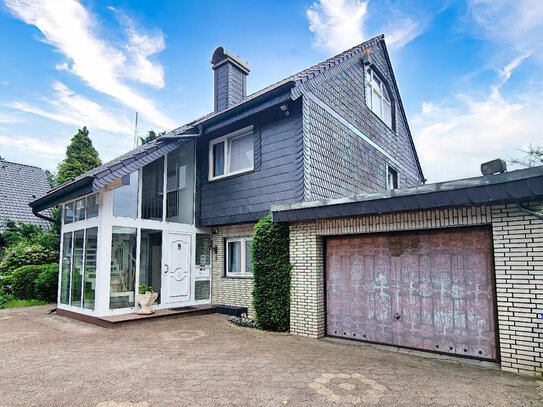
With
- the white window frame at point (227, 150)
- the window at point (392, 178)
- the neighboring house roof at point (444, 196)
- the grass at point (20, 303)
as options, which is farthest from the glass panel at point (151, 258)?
the window at point (392, 178)

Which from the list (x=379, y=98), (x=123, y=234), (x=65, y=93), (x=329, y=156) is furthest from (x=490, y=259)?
(x=65, y=93)

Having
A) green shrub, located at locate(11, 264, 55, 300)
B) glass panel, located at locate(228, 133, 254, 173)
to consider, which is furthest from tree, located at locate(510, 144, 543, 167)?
green shrub, located at locate(11, 264, 55, 300)

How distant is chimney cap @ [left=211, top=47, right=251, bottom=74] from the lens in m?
10.9

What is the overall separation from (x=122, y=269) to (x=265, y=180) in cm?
402

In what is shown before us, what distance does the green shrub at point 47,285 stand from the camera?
12.2 m

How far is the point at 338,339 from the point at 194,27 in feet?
37.8

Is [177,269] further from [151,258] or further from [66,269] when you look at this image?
[66,269]

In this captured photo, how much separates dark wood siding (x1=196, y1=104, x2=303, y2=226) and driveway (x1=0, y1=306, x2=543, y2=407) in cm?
307

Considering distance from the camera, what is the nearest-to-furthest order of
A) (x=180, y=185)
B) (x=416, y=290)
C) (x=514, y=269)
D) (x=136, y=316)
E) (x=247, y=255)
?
1. (x=514, y=269)
2. (x=416, y=290)
3. (x=136, y=316)
4. (x=247, y=255)
5. (x=180, y=185)

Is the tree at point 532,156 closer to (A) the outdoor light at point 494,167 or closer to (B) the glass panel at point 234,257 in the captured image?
(A) the outdoor light at point 494,167

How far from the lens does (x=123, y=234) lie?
8367mm

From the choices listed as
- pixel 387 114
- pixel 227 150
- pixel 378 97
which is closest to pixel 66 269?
pixel 227 150

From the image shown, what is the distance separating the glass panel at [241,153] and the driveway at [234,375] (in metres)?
4.28

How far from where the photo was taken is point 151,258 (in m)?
8.99
